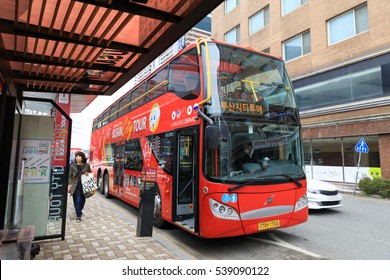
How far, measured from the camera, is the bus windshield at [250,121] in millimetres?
4867

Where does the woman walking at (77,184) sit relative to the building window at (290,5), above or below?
below

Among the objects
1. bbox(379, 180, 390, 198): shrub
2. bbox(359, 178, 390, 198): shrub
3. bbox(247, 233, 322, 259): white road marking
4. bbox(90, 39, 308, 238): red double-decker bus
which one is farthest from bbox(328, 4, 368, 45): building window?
bbox(247, 233, 322, 259): white road marking

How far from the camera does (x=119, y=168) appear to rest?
32.1ft

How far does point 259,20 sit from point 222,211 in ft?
74.0

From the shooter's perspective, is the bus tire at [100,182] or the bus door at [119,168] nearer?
the bus door at [119,168]

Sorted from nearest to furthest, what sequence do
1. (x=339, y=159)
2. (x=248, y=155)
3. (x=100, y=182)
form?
(x=248, y=155) < (x=100, y=182) < (x=339, y=159)

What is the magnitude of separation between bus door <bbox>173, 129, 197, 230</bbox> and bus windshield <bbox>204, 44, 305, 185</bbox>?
46.0 inches

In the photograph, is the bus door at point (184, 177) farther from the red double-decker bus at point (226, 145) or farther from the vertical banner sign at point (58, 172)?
the vertical banner sign at point (58, 172)

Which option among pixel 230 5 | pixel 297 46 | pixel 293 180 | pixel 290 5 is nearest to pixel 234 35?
pixel 230 5

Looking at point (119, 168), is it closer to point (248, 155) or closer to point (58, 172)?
point (58, 172)

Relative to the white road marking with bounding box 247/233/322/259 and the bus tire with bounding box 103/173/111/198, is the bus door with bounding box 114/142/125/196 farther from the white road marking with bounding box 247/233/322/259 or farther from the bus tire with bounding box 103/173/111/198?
the white road marking with bounding box 247/233/322/259

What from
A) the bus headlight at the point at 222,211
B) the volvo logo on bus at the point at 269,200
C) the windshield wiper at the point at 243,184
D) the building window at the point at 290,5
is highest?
the building window at the point at 290,5

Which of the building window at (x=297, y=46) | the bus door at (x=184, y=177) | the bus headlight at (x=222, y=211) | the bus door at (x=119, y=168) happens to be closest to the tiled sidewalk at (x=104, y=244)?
the bus door at (x=184, y=177)

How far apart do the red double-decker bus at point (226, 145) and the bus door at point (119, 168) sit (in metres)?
2.77
